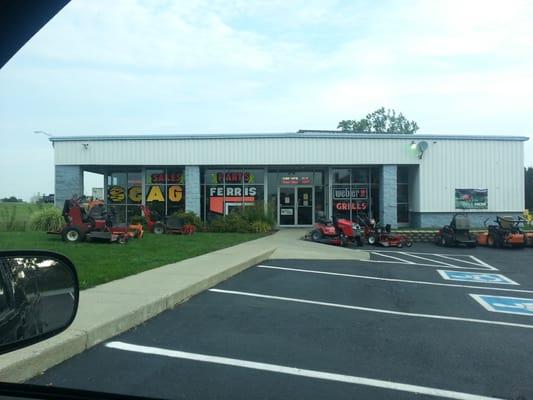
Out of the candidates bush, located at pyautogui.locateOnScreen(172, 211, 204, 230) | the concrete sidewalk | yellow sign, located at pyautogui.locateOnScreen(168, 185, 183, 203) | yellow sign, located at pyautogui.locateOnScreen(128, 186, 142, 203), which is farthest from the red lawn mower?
yellow sign, located at pyautogui.locateOnScreen(128, 186, 142, 203)

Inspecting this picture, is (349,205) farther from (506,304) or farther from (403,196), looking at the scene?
(506,304)

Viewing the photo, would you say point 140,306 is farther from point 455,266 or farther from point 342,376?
point 455,266

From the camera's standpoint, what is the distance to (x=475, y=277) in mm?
12727

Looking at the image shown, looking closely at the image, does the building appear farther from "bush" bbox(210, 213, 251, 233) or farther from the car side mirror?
the car side mirror

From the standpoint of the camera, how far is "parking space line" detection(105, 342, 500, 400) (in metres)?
4.56

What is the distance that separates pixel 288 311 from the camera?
7887mm

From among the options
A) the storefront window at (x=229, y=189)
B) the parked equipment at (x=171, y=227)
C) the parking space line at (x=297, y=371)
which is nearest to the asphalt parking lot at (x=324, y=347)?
the parking space line at (x=297, y=371)

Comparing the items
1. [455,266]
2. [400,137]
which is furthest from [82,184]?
[455,266]

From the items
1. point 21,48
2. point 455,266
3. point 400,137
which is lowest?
point 455,266

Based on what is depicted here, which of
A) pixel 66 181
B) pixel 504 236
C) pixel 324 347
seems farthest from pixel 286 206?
pixel 324 347

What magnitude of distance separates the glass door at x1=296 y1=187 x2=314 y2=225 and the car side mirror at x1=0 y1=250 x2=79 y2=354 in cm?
2763

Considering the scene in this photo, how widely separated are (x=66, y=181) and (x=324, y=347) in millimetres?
25176

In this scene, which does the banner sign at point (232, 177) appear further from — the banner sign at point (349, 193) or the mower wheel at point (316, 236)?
the mower wheel at point (316, 236)

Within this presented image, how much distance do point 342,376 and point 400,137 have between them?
24.2 metres
